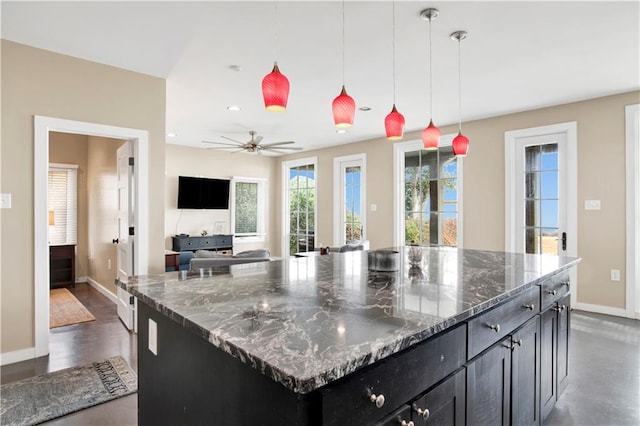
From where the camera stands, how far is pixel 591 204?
4270 millimetres

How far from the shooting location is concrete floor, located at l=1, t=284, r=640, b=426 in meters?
2.17

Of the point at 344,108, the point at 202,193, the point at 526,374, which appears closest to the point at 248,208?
the point at 202,193

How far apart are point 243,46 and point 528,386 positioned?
3.00 m

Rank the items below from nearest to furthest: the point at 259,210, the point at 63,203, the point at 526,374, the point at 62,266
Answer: the point at 526,374
the point at 62,266
the point at 63,203
the point at 259,210

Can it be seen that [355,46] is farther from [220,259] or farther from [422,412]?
[422,412]

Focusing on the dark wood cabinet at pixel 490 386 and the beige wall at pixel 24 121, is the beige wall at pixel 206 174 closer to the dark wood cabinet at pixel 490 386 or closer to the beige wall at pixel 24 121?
the beige wall at pixel 24 121

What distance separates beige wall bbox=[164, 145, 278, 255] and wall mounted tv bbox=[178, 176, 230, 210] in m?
0.20

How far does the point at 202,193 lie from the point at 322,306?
6.41 m

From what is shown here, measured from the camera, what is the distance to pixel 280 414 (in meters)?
0.83

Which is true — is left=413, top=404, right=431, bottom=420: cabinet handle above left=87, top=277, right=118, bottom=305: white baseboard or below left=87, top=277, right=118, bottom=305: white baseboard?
above

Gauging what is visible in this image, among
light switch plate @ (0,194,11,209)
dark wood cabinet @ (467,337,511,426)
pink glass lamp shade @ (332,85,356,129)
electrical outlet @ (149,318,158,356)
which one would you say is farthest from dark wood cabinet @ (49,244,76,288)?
dark wood cabinet @ (467,337,511,426)

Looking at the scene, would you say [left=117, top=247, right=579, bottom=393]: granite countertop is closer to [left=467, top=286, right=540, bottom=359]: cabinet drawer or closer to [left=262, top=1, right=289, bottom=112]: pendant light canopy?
[left=467, top=286, right=540, bottom=359]: cabinet drawer

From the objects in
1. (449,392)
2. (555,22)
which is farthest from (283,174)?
(449,392)

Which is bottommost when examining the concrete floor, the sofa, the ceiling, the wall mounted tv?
the concrete floor
